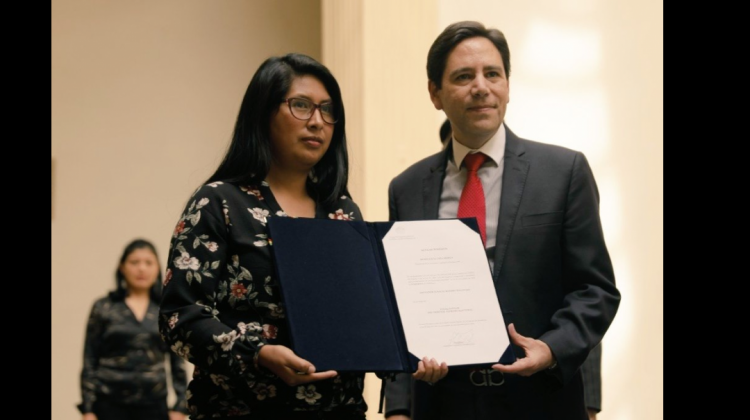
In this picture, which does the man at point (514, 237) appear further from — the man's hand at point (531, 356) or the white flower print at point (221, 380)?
the white flower print at point (221, 380)

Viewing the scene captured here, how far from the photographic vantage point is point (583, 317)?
3115mm

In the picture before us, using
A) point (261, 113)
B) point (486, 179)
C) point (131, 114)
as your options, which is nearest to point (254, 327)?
point (261, 113)

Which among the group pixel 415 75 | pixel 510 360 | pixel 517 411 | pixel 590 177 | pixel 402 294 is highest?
pixel 415 75

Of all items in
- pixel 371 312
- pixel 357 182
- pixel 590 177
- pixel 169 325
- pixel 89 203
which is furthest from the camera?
pixel 89 203

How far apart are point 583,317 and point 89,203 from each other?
25.7 ft

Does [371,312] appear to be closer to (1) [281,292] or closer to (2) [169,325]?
(1) [281,292]

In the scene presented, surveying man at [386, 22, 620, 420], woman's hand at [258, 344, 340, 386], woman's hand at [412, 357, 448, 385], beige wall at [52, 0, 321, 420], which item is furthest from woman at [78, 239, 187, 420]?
woman's hand at [258, 344, 340, 386]

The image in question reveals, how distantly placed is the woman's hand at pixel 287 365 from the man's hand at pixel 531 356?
667 mm

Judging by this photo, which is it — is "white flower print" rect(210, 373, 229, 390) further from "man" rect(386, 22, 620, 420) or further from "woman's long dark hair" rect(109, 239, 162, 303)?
"woman's long dark hair" rect(109, 239, 162, 303)

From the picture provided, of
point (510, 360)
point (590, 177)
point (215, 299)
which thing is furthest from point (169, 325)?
point (590, 177)

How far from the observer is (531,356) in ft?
9.78

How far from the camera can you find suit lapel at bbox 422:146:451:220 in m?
3.41

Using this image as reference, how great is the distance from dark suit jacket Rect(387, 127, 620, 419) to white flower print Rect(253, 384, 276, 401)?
2.86ft

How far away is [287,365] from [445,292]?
2.28 ft
